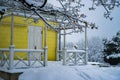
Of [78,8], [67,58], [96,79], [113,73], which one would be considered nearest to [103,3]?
[78,8]

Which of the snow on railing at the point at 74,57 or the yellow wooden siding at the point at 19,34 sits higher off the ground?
the yellow wooden siding at the point at 19,34

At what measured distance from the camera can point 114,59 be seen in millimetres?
18281

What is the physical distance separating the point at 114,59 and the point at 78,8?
32.1ft

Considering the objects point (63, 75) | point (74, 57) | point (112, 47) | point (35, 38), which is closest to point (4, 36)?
point (35, 38)

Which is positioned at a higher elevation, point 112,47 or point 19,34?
point 19,34

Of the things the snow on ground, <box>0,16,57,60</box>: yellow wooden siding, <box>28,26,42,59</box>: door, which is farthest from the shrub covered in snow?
the snow on ground

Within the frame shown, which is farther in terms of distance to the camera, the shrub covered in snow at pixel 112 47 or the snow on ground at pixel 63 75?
the shrub covered in snow at pixel 112 47

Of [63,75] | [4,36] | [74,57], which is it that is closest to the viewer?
[63,75]

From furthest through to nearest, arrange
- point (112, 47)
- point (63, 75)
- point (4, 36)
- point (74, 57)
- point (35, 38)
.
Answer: point (112, 47) → point (35, 38) → point (4, 36) → point (74, 57) → point (63, 75)

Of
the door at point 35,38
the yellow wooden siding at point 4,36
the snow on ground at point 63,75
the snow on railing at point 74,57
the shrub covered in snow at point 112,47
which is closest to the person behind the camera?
the snow on ground at point 63,75

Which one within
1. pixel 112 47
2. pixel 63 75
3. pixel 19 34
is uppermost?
pixel 19 34

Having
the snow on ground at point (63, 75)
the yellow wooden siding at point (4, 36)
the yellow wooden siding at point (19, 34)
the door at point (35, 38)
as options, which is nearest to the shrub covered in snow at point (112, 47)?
the yellow wooden siding at point (19, 34)

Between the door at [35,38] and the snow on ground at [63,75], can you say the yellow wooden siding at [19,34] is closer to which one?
the door at [35,38]

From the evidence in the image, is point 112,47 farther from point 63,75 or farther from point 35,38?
point 63,75
